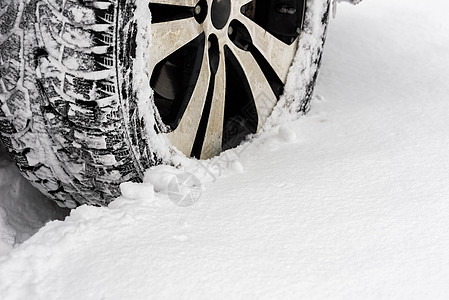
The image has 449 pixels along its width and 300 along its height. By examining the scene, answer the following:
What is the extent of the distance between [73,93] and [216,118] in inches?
18.5

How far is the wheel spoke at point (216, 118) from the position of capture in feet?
4.57

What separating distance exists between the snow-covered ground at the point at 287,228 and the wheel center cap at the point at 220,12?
34 cm

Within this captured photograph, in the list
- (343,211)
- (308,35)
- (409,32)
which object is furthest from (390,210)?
(409,32)

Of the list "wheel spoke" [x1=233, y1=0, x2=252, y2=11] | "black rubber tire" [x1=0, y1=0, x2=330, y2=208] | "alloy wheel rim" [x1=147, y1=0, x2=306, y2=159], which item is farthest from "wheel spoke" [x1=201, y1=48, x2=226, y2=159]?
"black rubber tire" [x1=0, y1=0, x2=330, y2=208]

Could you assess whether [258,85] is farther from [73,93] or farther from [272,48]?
[73,93]

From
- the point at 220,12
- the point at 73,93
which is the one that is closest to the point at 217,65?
the point at 220,12

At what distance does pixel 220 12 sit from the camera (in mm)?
1345

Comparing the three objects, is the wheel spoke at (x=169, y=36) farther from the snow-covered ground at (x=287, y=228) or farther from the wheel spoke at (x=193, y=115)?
the snow-covered ground at (x=287, y=228)

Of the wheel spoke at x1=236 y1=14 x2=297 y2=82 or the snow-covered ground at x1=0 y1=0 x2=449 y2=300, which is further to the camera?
the wheel spoke at x1=236 y1=14 x2=297 y2=82

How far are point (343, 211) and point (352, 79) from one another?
0.86m

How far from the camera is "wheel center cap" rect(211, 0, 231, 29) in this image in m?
1.33

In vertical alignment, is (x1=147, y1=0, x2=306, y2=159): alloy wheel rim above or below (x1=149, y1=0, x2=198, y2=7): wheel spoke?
below

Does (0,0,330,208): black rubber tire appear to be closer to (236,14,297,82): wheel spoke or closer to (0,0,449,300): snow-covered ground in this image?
(0,0,449,300): snow-covered ground

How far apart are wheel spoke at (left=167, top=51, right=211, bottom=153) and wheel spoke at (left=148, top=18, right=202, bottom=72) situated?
3.1 inches
